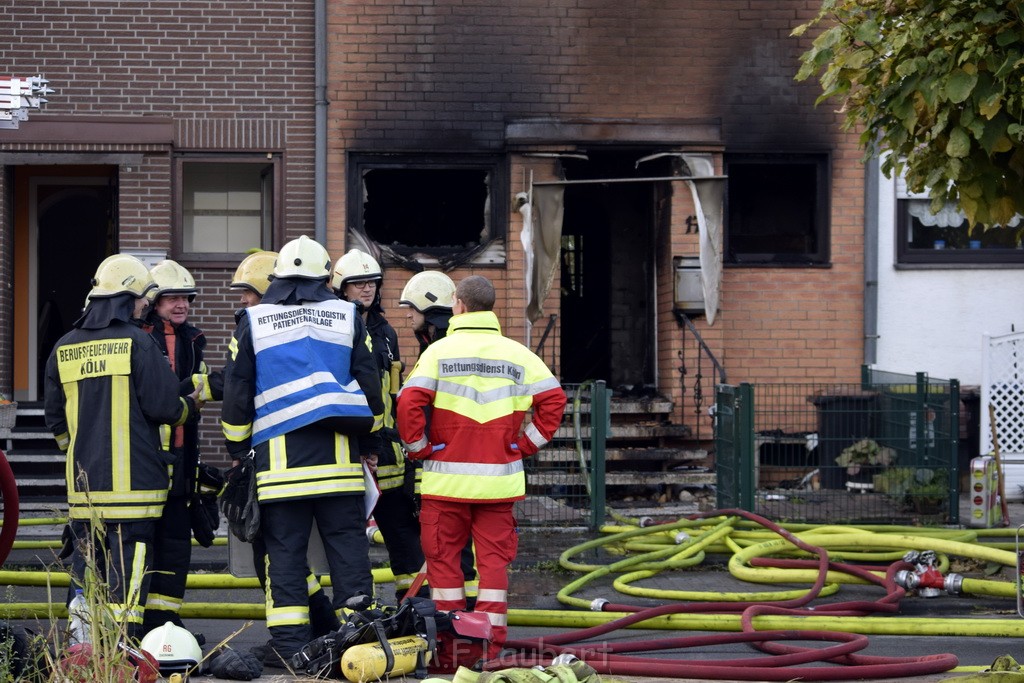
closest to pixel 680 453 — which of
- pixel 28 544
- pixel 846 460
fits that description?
pixel 846 460

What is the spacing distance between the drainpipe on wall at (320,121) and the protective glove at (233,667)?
7.12 metres

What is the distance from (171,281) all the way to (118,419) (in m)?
1.35

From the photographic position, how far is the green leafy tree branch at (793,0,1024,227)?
586cm

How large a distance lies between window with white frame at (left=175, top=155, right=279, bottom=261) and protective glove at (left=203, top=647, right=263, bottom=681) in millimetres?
7539

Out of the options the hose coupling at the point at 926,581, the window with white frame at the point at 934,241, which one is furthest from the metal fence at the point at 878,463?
the window with white frame at the point at 934,241

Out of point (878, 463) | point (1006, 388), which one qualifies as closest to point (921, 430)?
point (878, 463)

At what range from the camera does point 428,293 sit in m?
7.46

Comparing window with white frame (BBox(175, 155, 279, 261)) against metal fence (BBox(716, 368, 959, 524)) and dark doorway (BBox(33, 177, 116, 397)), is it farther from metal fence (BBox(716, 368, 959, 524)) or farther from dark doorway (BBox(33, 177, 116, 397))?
metal fence (BBox(716, 368, 959, 524))

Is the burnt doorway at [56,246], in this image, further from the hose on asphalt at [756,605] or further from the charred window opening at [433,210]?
the hose on asphalt at [756,605]

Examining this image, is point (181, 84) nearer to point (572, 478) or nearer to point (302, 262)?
point (572, 478)

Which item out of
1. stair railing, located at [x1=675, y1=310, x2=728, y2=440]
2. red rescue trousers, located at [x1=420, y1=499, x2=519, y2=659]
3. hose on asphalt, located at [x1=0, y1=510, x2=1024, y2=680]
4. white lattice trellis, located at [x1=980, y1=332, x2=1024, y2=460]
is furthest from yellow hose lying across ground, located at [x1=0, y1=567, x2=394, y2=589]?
white lattice trellis, located at [x1=980, y1=332, x2=1024, y2=460]

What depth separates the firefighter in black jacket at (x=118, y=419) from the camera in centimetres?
608

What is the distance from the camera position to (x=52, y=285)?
13367 mm

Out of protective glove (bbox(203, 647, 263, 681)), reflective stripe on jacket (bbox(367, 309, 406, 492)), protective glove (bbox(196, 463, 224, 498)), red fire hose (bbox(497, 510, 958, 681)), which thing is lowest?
red fire hose (bbox(497, 510, 958, 681))
